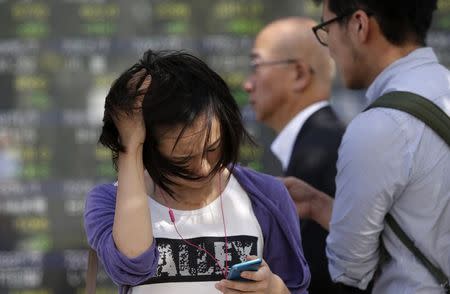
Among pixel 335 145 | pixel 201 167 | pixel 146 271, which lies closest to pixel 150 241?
pixel 146 271

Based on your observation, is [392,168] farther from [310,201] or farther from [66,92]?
[66,92]

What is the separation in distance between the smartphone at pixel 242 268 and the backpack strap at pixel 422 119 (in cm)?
58

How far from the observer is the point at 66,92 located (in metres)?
4.53

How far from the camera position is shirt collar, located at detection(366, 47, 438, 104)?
263cm

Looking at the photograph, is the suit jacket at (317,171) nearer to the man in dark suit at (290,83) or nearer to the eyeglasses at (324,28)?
the man in dark suit at (290,83)

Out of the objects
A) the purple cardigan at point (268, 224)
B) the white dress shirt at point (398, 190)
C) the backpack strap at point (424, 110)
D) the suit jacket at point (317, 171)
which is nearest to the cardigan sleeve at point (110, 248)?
the purple cardigan at point (268, 224)

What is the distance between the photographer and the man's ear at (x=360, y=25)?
8.85ft

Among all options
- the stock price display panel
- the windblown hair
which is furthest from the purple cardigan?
the stock price display panel

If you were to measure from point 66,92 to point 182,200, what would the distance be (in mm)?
2399

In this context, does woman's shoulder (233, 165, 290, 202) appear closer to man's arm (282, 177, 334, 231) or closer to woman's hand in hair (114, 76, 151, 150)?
woman's hand in hair (114, 76, 151, 150)

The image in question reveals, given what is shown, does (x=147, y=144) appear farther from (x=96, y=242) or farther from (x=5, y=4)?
(x=5, y=4)

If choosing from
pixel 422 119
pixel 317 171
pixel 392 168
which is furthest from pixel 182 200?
pixel 317 171

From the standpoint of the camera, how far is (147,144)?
2189mm

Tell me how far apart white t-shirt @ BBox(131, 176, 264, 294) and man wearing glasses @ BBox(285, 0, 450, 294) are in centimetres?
39
